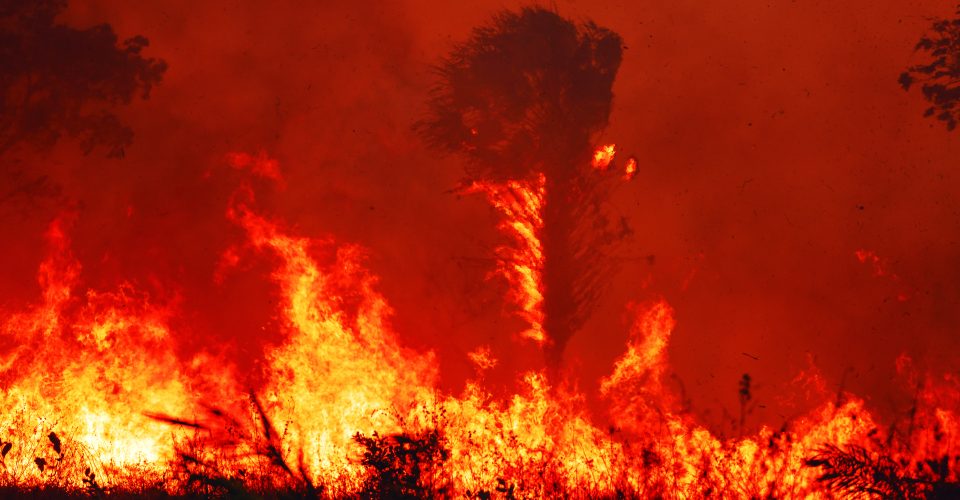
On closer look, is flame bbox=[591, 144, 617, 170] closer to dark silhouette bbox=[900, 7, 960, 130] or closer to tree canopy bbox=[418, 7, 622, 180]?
tree canopy bbox=[418, 7, 622, 180]

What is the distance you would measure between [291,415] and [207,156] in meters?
6.46

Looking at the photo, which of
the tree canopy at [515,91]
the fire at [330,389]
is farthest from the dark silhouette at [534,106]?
the fire at [330,389]

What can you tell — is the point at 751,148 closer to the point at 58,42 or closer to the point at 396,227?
the point at 396,227

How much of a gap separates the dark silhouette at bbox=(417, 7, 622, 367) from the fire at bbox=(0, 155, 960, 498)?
77 centimetres

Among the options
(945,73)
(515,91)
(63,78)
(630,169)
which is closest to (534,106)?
(515,91)

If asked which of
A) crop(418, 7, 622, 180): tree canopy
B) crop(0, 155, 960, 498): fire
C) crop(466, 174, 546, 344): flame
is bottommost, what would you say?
crop(0, 155, 960, 498): fire

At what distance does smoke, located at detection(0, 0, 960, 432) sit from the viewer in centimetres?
1803

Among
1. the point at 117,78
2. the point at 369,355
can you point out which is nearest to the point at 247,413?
the point at 369,355

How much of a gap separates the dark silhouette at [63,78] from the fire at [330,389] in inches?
97.4

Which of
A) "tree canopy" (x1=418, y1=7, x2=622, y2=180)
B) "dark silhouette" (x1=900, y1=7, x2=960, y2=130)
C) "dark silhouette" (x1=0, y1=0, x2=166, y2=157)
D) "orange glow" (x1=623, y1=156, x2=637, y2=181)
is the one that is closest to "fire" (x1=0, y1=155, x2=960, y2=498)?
"tree canopy" (x1=418, y1=7, x2=622, y2=180)

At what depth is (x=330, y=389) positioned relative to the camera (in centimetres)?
1489

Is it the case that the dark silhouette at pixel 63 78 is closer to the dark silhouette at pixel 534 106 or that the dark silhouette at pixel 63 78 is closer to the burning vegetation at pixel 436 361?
the burning vegetation at pixel 436 361

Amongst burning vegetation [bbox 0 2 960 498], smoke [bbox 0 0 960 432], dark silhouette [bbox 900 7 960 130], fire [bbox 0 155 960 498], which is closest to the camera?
burning vegetation [bbox 0 2 960 498]

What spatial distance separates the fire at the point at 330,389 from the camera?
13.2 metres
